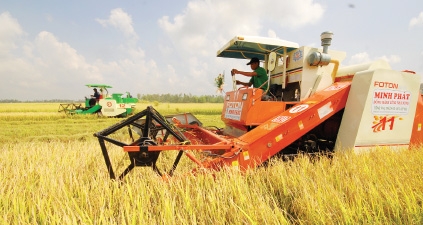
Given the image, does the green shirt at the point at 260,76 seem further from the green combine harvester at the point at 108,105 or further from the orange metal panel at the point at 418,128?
the green combine harvester at the point at 108,105

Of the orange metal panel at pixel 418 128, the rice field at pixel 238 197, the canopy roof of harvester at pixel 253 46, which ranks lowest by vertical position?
the rice field at pixel 238 197

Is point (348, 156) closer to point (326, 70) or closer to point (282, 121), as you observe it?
point (282, 121)

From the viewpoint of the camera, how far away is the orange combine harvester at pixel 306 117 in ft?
8.02

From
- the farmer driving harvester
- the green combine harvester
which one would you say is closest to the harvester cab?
the farmer driving harvester

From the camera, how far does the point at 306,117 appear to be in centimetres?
290

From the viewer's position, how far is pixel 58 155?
362cm

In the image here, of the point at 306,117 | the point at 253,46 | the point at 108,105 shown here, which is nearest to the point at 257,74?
the point at 253,46

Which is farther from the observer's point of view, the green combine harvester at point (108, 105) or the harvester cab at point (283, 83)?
the green combine harvester at point (108, 105)

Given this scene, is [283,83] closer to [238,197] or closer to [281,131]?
[281,131]

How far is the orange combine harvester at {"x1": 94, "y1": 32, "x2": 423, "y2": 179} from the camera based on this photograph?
244 centimetres

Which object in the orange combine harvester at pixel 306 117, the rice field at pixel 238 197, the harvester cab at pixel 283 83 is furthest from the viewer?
the harvester cab at pixel 283 83

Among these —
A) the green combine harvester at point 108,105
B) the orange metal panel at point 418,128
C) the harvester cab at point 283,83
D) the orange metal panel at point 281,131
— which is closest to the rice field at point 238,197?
the orange metal panel at point 281,131

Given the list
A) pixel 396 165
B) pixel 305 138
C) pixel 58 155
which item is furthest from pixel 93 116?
pixel 396 165

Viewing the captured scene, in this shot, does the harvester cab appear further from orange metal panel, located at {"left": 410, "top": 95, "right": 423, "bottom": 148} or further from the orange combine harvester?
orange metal panel, located at {"left": 410, "top": 95, "right": 423, "bottom": 148}
